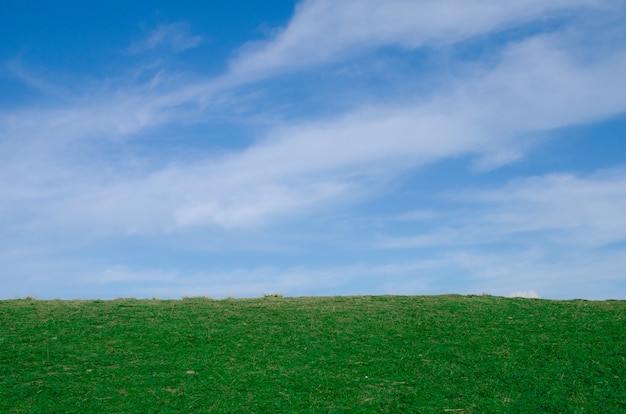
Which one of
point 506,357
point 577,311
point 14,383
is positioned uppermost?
point 577,311

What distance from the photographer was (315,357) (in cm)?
1327

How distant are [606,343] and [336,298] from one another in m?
8.22

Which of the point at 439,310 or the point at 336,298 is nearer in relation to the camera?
the point at 439,310

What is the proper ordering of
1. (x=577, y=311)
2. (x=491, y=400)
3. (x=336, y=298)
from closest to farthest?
1. (x=491, y=400)
2. (x=577, y=311)
3. (x=336, y=298)

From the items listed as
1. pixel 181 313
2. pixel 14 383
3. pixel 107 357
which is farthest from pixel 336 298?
pixel 14 383

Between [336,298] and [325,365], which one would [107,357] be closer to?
[325,365]

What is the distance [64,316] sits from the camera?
16.6 m

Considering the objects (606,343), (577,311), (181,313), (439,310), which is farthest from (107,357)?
(577,311)

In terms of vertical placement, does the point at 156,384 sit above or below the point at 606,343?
below

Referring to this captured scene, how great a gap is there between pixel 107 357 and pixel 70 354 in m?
1.04

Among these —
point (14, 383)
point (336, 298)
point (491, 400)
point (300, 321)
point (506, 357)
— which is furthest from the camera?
point (336, 298)

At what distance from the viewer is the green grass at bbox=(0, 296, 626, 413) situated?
37.3 ft

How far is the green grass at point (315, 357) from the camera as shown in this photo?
11.4m

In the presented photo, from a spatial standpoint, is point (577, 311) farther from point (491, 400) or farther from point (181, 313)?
point (181, 313)
